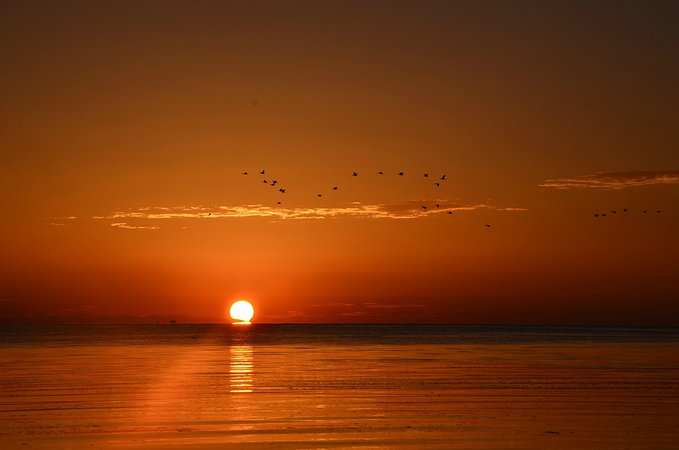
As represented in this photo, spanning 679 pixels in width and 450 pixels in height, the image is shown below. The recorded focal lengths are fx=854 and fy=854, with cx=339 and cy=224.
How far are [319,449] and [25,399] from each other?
19840 millimetres

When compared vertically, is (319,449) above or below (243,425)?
below

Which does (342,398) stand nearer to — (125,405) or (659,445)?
(125,405)

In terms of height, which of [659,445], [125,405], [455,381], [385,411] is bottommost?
[659,445]

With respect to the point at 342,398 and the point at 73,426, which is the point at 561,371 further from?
the point at 73,426

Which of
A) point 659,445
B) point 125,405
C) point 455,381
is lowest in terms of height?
point 659,445

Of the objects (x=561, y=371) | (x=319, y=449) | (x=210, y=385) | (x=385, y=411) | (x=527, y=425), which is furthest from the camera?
(x=561, y=371)

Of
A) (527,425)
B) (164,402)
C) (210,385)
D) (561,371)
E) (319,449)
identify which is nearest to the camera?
(319,449)

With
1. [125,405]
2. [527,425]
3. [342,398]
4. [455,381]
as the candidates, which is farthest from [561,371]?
[125,405]

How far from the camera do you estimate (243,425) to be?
108ft

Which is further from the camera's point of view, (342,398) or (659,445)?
(342,398)

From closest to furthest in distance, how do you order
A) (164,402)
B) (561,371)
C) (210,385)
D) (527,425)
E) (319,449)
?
(319,449)
(527,425)
(164,402)
(210,385)
(561,371)

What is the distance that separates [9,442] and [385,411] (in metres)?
15.5

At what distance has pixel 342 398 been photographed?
42094 mm

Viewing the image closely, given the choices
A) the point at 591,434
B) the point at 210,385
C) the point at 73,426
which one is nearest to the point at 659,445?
the point at 591,434
